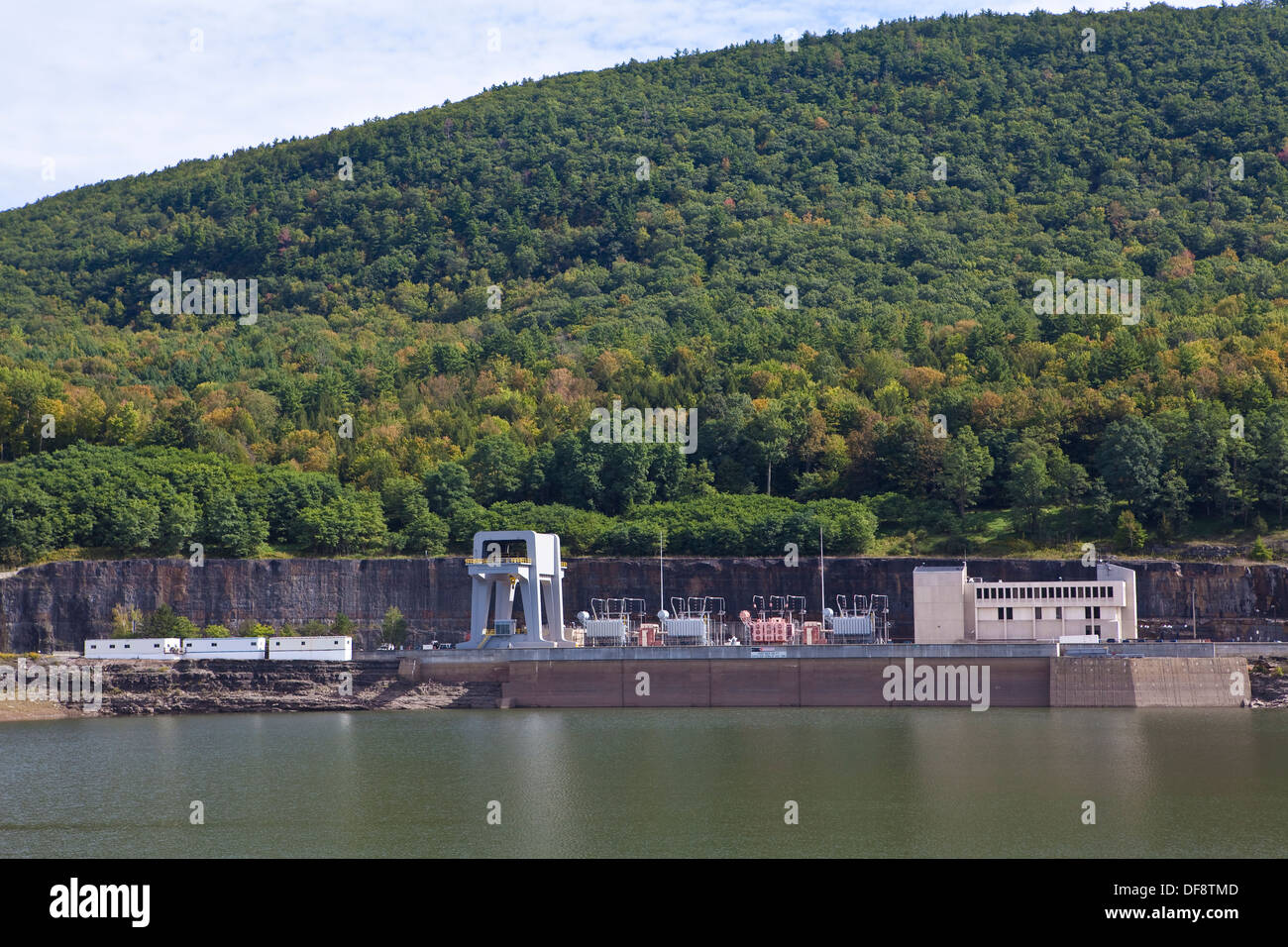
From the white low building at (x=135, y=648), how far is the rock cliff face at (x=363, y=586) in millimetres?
6868

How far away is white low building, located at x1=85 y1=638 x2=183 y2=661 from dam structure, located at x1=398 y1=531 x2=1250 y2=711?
14.3 m

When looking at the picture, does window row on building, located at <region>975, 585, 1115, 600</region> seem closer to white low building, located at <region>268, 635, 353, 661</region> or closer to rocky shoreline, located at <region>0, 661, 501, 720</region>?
rocky shoreline, located at <region>0, 661, 501, 720</region>

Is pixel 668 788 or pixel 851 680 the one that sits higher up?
pixel 851 680

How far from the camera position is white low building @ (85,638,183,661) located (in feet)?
290

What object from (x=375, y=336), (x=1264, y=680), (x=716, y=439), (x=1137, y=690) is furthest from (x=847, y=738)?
(x=375, y=336)

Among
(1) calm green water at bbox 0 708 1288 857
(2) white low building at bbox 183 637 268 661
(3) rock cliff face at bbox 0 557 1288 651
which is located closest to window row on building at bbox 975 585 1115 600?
(3) rock cliff face at bbox 0 557 1288 651

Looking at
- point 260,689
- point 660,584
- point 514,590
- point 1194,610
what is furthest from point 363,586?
point 1194,610

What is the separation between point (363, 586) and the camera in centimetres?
9981

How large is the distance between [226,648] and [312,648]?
16.8ft

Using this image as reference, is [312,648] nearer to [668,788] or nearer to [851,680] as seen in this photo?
[851,680]

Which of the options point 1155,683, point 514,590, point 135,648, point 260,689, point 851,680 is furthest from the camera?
point 514,590

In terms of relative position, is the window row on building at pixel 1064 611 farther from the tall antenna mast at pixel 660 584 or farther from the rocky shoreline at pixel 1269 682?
the tall antenna mast at pixel 660 584

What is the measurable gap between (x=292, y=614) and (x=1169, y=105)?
→ 394 feet

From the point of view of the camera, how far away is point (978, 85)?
189 meters
